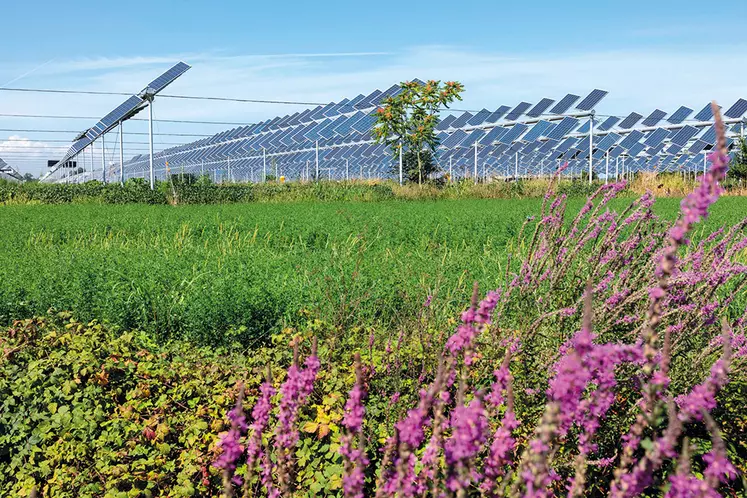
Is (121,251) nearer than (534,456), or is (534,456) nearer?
(534,456)

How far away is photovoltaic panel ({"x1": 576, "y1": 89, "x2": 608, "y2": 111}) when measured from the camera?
3275cm

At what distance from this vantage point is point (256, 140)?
49.3m

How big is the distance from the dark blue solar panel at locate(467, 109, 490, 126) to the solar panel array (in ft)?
0.18

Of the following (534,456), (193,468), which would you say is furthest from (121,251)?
(534,456)

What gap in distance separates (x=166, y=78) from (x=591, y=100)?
18.8 meters

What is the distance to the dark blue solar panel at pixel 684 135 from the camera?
3566 cm

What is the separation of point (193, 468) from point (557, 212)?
213 cm

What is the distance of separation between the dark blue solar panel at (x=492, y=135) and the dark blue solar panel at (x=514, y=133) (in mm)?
480

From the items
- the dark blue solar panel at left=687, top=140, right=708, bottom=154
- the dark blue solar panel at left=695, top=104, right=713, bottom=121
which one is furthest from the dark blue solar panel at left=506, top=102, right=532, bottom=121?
the dark blue solar panel at left=687, top=140, right=708, bottom=154

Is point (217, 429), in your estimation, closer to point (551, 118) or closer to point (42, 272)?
point (42, 272)

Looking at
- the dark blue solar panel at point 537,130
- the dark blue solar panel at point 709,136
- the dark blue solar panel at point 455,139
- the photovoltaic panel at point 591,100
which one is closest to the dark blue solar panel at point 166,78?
the dark blue solar panel at point 455,139

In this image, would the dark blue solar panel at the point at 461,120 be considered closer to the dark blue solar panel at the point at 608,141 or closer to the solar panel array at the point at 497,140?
the solar panel array at the point at 497,140

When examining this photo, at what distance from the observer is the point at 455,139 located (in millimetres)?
39875

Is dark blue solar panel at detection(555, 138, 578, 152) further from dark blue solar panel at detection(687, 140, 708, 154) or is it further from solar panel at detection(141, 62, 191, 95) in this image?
solar panel at detection(141, 62, 191, 95)
